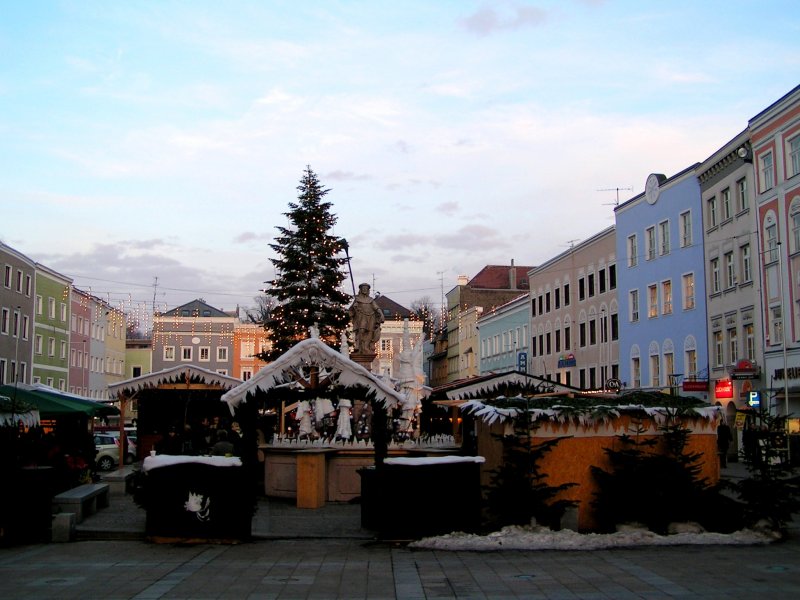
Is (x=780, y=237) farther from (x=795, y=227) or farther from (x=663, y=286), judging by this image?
(x=663, y=286)

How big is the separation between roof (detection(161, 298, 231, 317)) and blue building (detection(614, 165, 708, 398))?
52.4 metres

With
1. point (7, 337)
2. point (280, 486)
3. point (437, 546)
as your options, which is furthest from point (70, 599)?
point (7, 337)

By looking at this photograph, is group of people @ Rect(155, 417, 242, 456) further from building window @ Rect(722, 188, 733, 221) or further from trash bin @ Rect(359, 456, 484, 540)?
building window @ Rect(722, 188, 733, 221)

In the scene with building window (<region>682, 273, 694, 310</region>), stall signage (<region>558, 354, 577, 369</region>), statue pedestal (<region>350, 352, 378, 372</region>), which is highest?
building window (<region>682, 273, 694, 310</region>)

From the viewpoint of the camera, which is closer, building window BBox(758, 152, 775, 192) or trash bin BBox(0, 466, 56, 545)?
trash bin BBox(0, 466, 56, 545)

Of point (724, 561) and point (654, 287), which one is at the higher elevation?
point (654, 287)

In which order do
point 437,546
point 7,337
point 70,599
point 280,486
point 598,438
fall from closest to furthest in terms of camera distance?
point 70,599 → point 437,546 → point 598,438 → point 280,486 → point 7,337

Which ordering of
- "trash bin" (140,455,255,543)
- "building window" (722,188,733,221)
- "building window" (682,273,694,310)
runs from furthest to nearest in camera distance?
"building window" (682,273,694,310), "building window" (722,188,733,221), "trash bin" (140,455,255,543)

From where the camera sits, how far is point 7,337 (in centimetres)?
5788

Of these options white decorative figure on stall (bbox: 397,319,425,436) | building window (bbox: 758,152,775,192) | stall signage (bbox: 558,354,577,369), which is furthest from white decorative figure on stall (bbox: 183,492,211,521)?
stall signage (bbox: 558,354,577,369)

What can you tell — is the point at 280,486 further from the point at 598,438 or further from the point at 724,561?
the point at 724,561

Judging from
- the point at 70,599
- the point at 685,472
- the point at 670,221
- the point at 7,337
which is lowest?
the point at 70,599

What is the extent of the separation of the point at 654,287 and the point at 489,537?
35.7m

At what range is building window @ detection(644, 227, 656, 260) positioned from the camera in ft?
155
